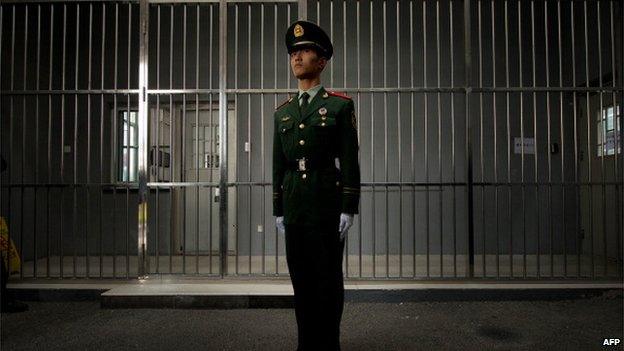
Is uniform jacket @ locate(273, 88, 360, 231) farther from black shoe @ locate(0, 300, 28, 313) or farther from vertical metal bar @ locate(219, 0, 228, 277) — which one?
black shoe @ locate(0, 300, 28, 313)

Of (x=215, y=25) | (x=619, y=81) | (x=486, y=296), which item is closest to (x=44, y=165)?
(x=215, y=25)

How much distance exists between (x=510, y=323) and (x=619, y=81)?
316 cm

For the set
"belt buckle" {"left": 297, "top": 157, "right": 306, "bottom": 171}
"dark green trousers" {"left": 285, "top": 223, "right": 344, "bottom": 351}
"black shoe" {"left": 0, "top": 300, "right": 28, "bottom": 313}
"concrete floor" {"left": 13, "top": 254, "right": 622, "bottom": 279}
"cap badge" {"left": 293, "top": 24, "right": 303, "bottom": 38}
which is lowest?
"black shoe" {"left": 0, "top": 300, "right": 28, "bottom": 313}

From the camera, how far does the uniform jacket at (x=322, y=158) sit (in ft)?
6.97

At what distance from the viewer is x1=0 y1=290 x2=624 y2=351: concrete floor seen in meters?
2.75

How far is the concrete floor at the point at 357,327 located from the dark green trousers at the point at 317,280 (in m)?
0.61

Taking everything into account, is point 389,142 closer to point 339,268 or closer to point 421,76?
point 421,76

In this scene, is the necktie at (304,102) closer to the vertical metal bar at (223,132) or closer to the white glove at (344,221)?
the white glove at (344,221)

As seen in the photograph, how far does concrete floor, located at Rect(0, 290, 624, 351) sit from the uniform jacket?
1070mm

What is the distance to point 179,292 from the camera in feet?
11.9

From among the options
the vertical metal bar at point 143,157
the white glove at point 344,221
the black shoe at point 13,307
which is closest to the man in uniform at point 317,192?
the white glove at point 344,221
